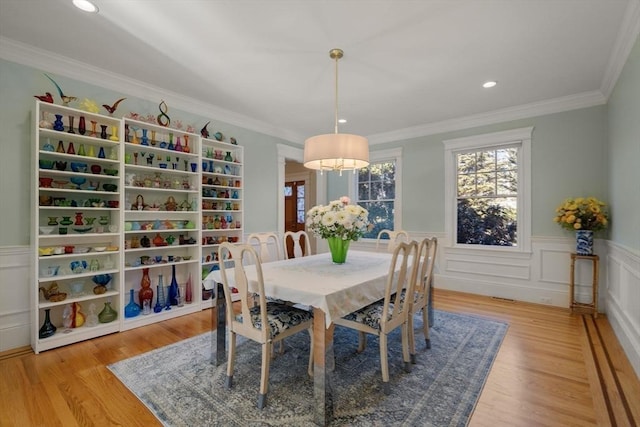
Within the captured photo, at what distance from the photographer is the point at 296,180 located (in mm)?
7273

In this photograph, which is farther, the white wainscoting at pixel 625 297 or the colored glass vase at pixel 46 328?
the colored glass vase at pixel 46 328

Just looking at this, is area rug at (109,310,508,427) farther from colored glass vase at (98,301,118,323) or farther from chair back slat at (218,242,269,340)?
colored glass vase at (98,301,118,323)

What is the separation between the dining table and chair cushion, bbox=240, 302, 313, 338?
0.36 ft

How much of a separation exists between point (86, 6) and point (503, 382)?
4029 millimetres

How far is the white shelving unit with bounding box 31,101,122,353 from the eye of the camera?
8.64ft

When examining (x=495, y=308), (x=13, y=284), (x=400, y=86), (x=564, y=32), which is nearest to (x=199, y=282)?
(x=13, y=284)

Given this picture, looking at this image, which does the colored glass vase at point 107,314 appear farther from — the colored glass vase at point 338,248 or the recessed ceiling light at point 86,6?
the recessed ceiling light at point 86,6

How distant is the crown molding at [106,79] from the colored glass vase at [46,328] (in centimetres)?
228

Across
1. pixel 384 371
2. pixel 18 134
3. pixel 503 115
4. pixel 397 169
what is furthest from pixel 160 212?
pixel 503 115

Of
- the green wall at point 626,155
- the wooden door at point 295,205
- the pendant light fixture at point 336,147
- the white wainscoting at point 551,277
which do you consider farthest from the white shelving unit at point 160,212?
the green wall at point 626,155

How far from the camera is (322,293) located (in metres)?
1.77

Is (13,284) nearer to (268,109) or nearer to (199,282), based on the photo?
(199,282)

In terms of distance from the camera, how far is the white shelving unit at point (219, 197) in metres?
3.92

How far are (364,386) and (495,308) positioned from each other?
2564mm
